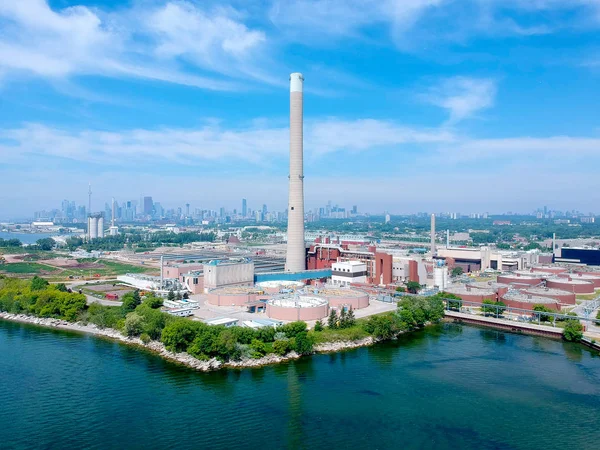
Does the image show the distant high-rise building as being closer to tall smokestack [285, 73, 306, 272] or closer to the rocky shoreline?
tall smokestack [285, 73, 306, 272]

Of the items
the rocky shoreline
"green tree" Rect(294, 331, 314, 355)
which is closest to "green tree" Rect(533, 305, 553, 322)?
the rocky shoreline

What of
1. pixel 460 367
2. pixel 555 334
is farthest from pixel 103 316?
pixel 555 334

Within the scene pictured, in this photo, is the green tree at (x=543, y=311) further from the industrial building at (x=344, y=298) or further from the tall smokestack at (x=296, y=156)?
the tall smokestack at (x=296, y=156)

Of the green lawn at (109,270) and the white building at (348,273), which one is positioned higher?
the white building at (348,273)

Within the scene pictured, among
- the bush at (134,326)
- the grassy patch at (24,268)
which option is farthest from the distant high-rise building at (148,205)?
the bush at (134,326)

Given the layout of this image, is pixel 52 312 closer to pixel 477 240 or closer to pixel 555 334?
pixel 555 334

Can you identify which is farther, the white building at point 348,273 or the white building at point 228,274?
the white building at point 348,273
